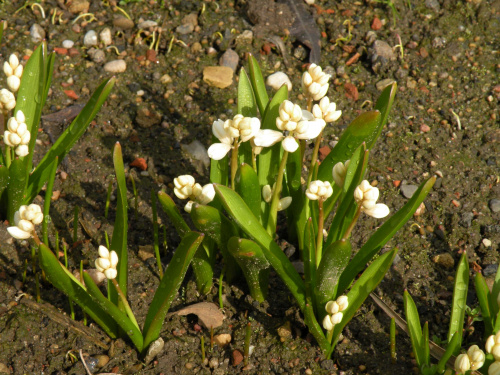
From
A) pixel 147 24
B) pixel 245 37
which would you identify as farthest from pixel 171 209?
pixel 147 24

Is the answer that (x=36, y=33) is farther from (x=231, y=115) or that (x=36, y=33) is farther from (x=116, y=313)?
(x=116, y=313)

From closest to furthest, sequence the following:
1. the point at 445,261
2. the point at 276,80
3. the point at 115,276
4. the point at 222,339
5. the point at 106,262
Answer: the point at 106,262, the point at 115,276, the point at 222,339, the point at 445,261, the point at 276,80

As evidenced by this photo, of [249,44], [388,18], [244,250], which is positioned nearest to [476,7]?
[388,18]

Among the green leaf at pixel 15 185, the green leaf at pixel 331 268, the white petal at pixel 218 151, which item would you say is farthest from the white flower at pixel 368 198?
the green leaf at pixel 15 185

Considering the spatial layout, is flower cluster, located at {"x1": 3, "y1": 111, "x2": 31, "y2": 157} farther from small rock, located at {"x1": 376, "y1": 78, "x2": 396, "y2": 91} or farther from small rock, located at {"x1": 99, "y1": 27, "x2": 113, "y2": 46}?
small rock, located at {"x1": 376, "y1": 78, "x2": 396, "y2": 91}

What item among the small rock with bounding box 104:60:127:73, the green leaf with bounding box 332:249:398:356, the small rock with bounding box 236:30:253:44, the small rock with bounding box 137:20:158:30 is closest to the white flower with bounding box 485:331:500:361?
the green leaf with bounding box 332:249:398:356
